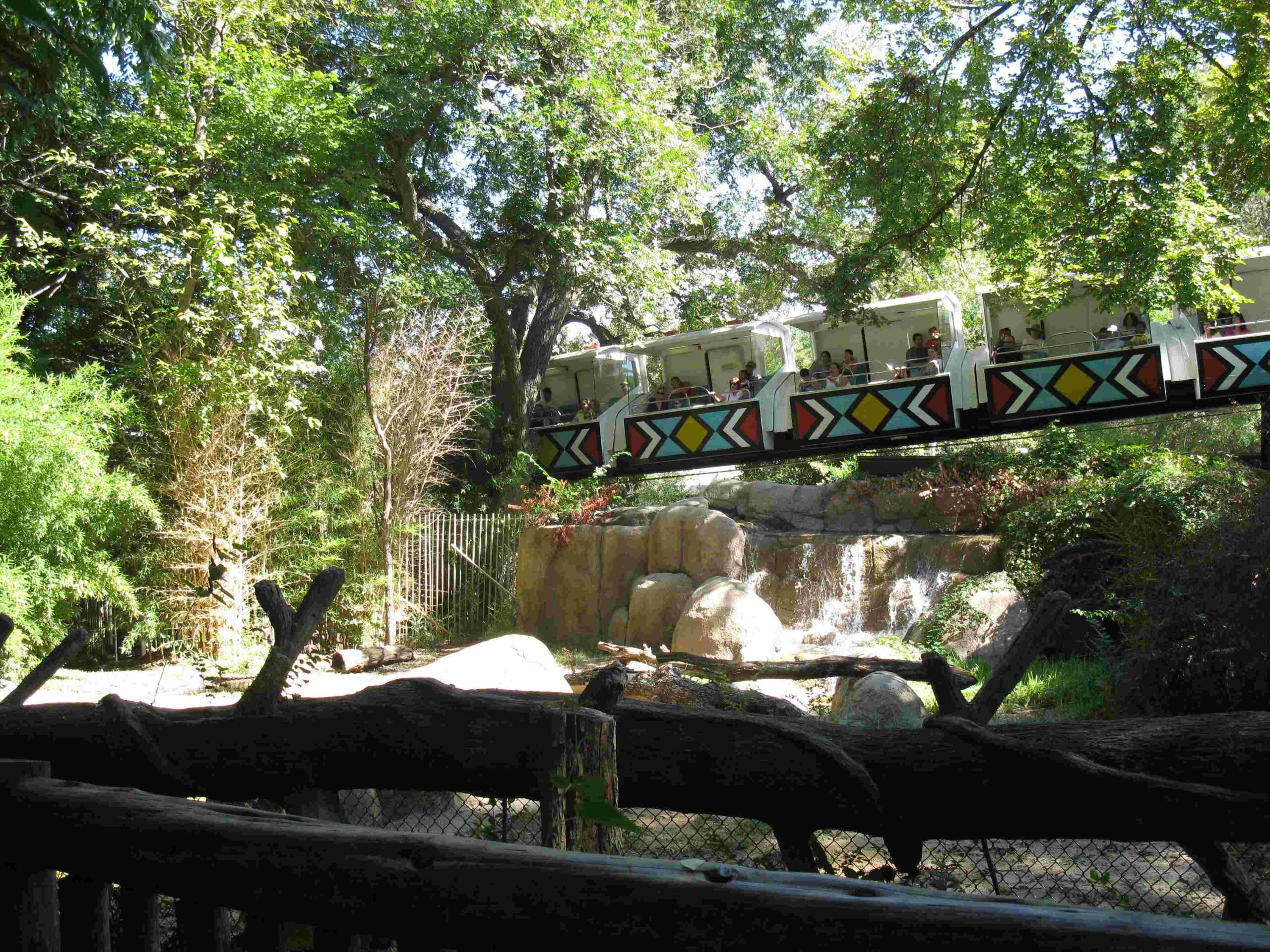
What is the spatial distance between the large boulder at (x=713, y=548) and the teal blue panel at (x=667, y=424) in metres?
3.26

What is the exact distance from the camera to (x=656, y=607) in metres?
14.2

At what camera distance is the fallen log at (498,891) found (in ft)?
4.73

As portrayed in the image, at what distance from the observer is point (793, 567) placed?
14.5 m

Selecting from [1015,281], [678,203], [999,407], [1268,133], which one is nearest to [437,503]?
[678,203]

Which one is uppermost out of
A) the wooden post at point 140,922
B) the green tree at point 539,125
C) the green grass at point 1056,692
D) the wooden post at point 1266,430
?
the green tree at point 539,125

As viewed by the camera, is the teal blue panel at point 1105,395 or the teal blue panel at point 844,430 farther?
the teal blue panel at point 844,430

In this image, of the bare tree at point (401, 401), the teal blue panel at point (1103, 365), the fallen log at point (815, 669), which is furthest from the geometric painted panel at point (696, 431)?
the fallen log at point (815, 669)

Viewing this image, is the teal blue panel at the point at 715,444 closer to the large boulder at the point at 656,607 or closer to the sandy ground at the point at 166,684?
the large boulder at the point at 656,607

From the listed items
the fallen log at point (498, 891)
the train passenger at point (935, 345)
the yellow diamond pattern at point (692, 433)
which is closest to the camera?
the fallen log at point (498, 891)

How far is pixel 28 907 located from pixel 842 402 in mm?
14617

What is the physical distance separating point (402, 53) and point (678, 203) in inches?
176

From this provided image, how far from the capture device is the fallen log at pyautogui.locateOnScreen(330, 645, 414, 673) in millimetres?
13047

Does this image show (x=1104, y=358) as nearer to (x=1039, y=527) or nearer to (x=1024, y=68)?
(x=1039, y=527)

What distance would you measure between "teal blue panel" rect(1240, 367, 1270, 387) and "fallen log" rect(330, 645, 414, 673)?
37.0ft
